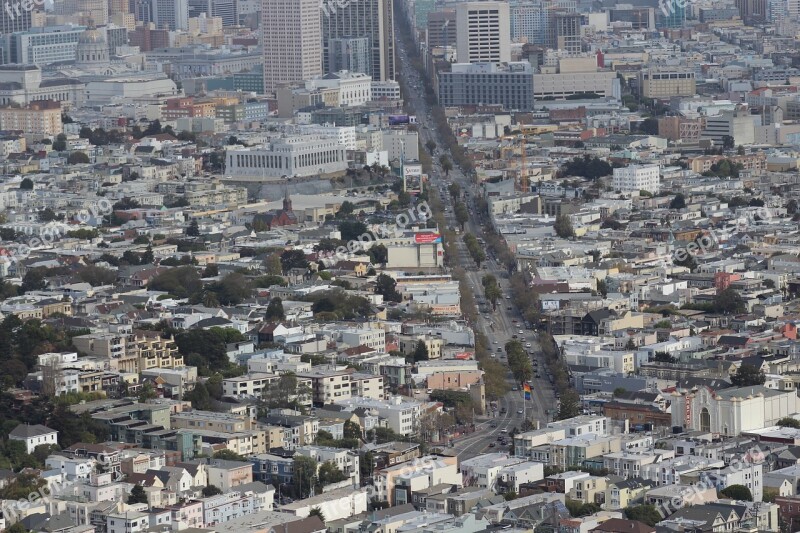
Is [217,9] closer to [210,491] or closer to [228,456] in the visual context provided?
[228,456]

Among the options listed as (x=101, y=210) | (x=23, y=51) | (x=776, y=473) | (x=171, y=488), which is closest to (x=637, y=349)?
(x=776, y=473)

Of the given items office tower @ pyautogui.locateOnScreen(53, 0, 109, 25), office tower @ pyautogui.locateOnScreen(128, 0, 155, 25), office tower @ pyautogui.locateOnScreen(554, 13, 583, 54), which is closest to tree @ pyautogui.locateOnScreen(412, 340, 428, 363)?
office tower @ pyautogui.locateOnScreen(554, 13, 583, 54)

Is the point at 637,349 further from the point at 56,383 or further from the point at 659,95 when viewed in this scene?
the point at 659,95

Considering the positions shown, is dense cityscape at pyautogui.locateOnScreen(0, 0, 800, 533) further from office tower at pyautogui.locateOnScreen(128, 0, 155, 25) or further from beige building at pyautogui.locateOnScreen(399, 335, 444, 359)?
office tower at pyautogui.locateOnScreen(128, 0, 155, 25)

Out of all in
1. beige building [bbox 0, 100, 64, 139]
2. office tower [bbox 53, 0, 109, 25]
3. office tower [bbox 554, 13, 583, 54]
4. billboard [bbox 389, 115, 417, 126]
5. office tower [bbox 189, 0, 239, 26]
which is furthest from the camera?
office tower [bbox 189, 0, 239, 26]

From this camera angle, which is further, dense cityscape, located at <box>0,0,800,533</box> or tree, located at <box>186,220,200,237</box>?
tree, located at <box>186,220,200,237</box>

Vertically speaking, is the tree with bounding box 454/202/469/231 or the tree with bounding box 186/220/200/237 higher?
the tree with bounding box 186/220/200/237
